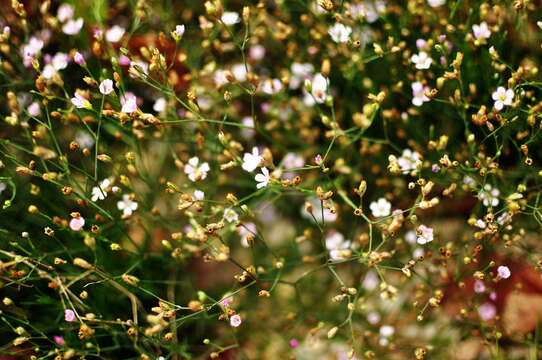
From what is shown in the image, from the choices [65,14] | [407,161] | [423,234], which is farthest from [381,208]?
[65,14]

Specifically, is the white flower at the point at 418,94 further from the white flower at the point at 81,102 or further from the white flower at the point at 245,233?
the white flower at the point at 81,102

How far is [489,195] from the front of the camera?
1.80m

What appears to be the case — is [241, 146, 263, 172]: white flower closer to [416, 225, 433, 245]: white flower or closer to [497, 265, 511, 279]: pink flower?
[416, 225, 433, 245]: white flower

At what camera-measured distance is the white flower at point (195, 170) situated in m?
1.83

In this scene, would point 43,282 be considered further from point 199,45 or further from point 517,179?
point 517,179

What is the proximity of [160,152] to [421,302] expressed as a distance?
1263 millimetres

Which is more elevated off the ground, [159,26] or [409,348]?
[159,26]

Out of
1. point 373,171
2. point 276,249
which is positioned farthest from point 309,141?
point 276,249

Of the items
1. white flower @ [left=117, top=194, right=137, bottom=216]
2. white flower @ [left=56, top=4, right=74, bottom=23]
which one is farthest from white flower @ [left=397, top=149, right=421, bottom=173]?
white flower @ [left=56, top=4, right=74, bottom=23]

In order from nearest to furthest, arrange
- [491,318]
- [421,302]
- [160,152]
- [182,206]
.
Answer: [182,206], [491,318], [421,302], [160,152]

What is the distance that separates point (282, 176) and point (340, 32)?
64 cm

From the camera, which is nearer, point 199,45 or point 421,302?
point 421,302

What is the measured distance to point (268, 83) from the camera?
2.09 metres

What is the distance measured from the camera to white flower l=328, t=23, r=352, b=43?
1.93m
